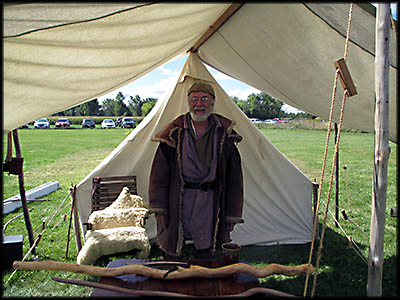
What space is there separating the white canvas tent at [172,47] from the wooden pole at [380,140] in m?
0.35

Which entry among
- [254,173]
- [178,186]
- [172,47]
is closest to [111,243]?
[178,186]

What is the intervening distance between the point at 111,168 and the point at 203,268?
7.10 feet

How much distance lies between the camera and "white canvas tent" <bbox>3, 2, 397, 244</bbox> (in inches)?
54.0

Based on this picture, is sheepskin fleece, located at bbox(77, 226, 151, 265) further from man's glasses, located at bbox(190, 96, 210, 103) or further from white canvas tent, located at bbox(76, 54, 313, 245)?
man's glasses, located at bbox(190, 96, 210, 103)

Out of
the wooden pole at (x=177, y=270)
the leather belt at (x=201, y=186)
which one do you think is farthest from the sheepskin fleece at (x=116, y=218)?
the wooden pole at (x=177, y=270)

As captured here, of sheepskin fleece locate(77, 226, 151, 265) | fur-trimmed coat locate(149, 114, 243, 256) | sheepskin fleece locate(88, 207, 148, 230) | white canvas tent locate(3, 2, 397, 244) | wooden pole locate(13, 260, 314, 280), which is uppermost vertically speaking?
white canvas tent locate(3, 2, 397, 244)

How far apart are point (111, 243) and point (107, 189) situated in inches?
26.9

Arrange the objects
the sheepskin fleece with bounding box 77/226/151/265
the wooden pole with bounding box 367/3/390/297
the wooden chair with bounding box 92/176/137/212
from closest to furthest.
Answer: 1. the wooden pole with bounding box 367/3/390/297
2. the sheepskin fleece with bounding box 77/226/151/265
3. the wooden chair with bounding box 92/176/137/212

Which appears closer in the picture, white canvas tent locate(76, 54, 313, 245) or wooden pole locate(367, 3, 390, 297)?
wooden pole locate(367, 3, 390, 297)

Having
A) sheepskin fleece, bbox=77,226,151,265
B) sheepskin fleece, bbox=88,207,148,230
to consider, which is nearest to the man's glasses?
sheepskin fleece, bbox=88,207,148,230

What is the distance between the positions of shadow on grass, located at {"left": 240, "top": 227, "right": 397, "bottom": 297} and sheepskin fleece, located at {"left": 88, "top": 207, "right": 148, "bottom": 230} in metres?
1.12

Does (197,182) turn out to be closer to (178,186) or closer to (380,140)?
(178,186)

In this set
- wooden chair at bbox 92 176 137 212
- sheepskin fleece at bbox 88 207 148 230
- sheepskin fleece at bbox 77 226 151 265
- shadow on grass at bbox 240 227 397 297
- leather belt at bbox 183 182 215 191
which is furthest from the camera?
wooden chair at bbox 92 176 137 212

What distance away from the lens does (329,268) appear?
2.64 metres
